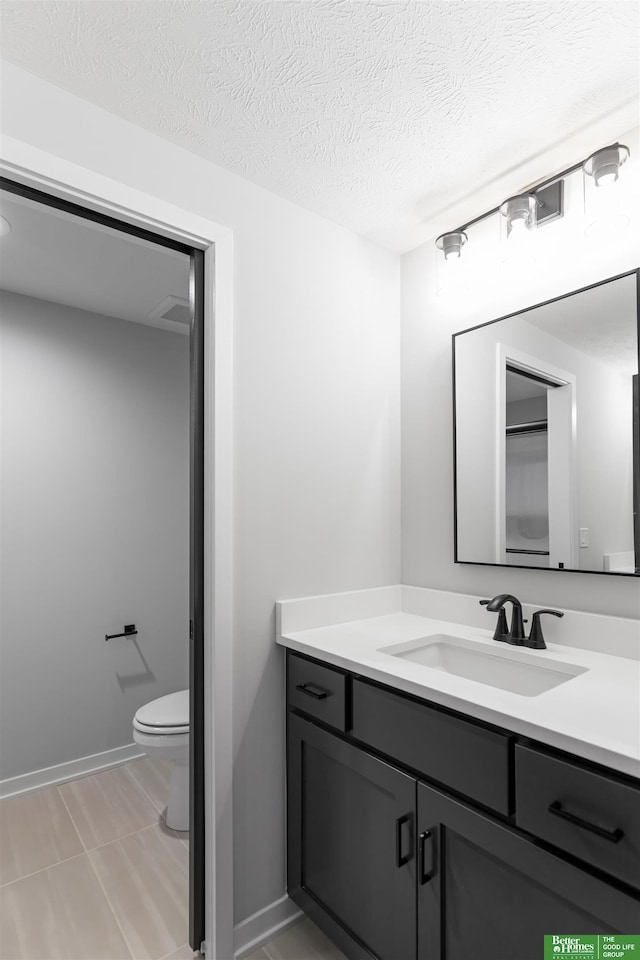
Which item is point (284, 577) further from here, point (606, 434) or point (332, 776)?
point (606, 434)

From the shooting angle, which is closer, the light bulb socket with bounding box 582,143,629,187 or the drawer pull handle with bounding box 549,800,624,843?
the drawer pull handle with bounding box 549,800,624,843

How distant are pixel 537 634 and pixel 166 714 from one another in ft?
5.10

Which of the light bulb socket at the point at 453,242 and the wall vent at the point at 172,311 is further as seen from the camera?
the wall vent at the point at 172,311

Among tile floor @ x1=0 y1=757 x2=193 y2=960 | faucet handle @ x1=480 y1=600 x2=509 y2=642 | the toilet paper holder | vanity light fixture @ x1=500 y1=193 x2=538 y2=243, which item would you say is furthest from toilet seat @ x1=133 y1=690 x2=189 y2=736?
vanity light fixture @ x1=500 y1=193 x2=538 y2=243

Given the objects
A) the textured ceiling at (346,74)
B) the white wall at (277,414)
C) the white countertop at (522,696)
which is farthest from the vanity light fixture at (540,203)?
the white countertop at (522,696)

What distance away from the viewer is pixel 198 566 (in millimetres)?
1597

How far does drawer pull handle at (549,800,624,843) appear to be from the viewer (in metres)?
0.88

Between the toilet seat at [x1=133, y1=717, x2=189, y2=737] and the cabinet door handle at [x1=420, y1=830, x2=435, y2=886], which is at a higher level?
the cabinet door handle at [x1=420, y1=830, x2=435, y2=886]

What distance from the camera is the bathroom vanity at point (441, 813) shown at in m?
0.92

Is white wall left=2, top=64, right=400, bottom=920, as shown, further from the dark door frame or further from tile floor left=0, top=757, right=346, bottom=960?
tile floor left=0, top=757, right=346, bottom=960

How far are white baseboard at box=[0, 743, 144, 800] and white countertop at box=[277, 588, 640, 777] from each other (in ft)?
5.49

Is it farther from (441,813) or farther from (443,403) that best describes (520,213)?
(441,813)

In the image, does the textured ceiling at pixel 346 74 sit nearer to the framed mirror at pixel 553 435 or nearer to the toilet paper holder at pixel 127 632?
the framed mirror at pixel 553 435

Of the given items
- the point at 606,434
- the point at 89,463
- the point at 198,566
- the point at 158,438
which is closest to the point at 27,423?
the point at 89,463
